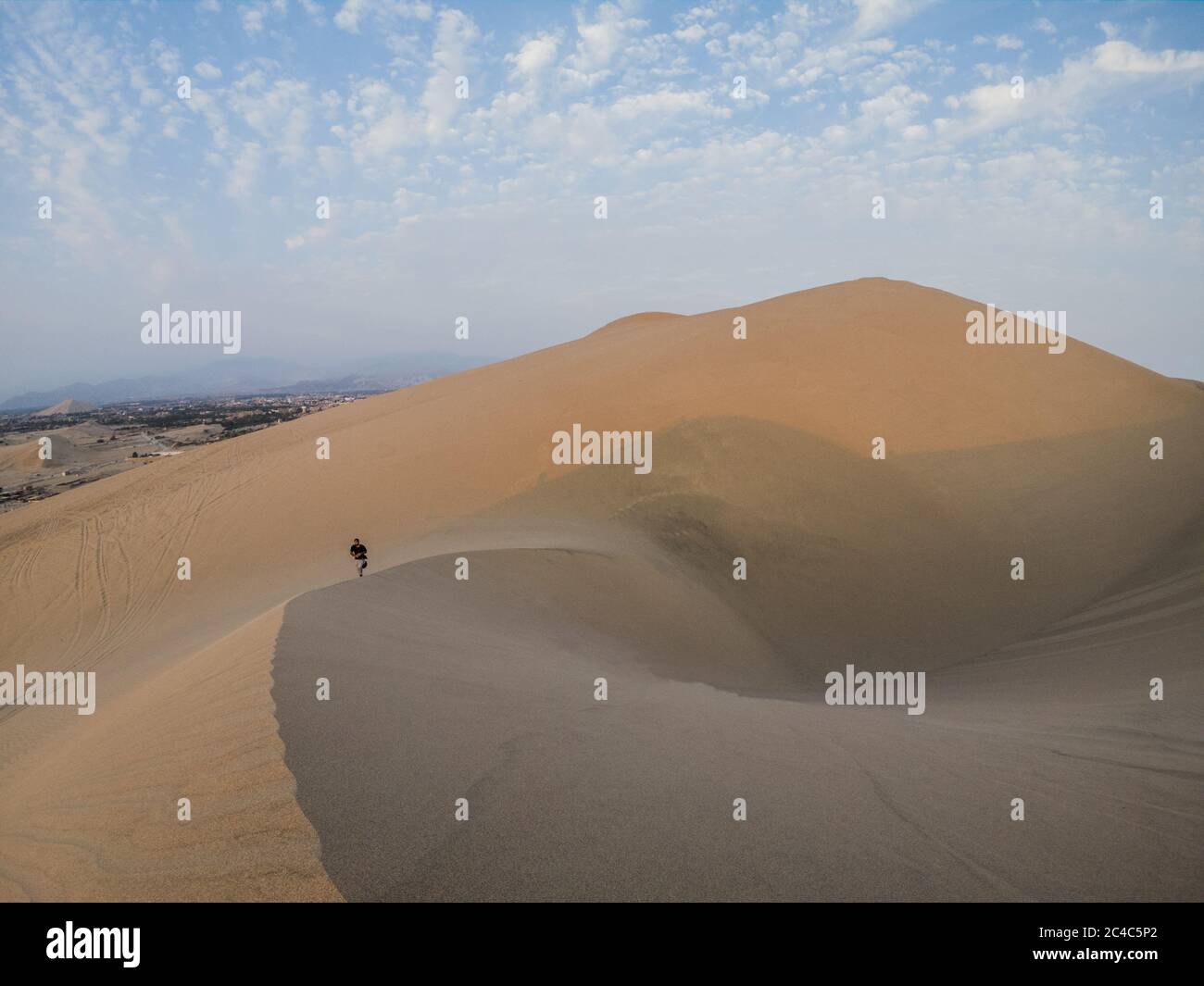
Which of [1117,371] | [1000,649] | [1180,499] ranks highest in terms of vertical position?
[1117,371]

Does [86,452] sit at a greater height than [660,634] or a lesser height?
greater

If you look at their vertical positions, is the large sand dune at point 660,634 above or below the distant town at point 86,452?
below

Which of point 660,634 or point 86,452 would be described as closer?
point 660,634

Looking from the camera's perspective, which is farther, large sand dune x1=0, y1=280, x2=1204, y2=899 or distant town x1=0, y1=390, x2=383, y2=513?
distant town x1=0, y1=390, x2=383, y2=513

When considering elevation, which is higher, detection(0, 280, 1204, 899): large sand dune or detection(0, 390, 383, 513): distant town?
detection(0, 390, 383, 513): distant town

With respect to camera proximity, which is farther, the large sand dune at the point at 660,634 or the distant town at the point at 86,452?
the distant town at the point at 86,452
